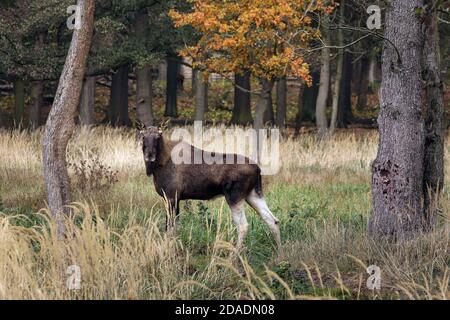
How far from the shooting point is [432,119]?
1145 cm

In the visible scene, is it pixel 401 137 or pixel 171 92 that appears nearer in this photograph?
pixel 401 137

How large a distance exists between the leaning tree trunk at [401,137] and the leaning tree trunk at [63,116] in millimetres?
4004

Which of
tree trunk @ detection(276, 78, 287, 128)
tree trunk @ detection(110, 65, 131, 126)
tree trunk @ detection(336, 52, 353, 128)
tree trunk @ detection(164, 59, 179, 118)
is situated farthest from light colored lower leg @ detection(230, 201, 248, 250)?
tree trunk @ detection(164, 59, 179, 118)

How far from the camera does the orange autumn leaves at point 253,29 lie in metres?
19.1

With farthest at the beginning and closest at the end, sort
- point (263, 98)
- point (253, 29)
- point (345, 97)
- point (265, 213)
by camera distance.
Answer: point (345, 97)
point (263, 98)
point (253, 29)
point (265, 213)

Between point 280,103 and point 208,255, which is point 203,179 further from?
point 280,103

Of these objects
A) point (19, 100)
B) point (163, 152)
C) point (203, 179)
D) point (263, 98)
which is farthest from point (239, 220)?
point (19, 100)

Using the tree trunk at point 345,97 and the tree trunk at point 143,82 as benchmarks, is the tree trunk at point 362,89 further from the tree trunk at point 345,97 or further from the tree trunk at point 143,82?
the tree trunk at point 143,82

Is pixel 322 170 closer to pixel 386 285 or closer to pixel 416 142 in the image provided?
pixel 416 142

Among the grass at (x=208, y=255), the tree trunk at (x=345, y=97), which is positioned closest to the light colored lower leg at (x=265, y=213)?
the grass at (x=208, y=255)

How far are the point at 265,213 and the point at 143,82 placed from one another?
1912 cm

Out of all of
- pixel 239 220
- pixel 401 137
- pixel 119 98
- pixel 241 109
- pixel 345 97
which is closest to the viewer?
pixel 401 137

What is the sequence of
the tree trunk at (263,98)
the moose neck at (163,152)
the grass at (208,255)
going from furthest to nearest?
1. the tree trunk at (263,98)
2. the moose neck at (163,152)
3. the grass at (208,255)
